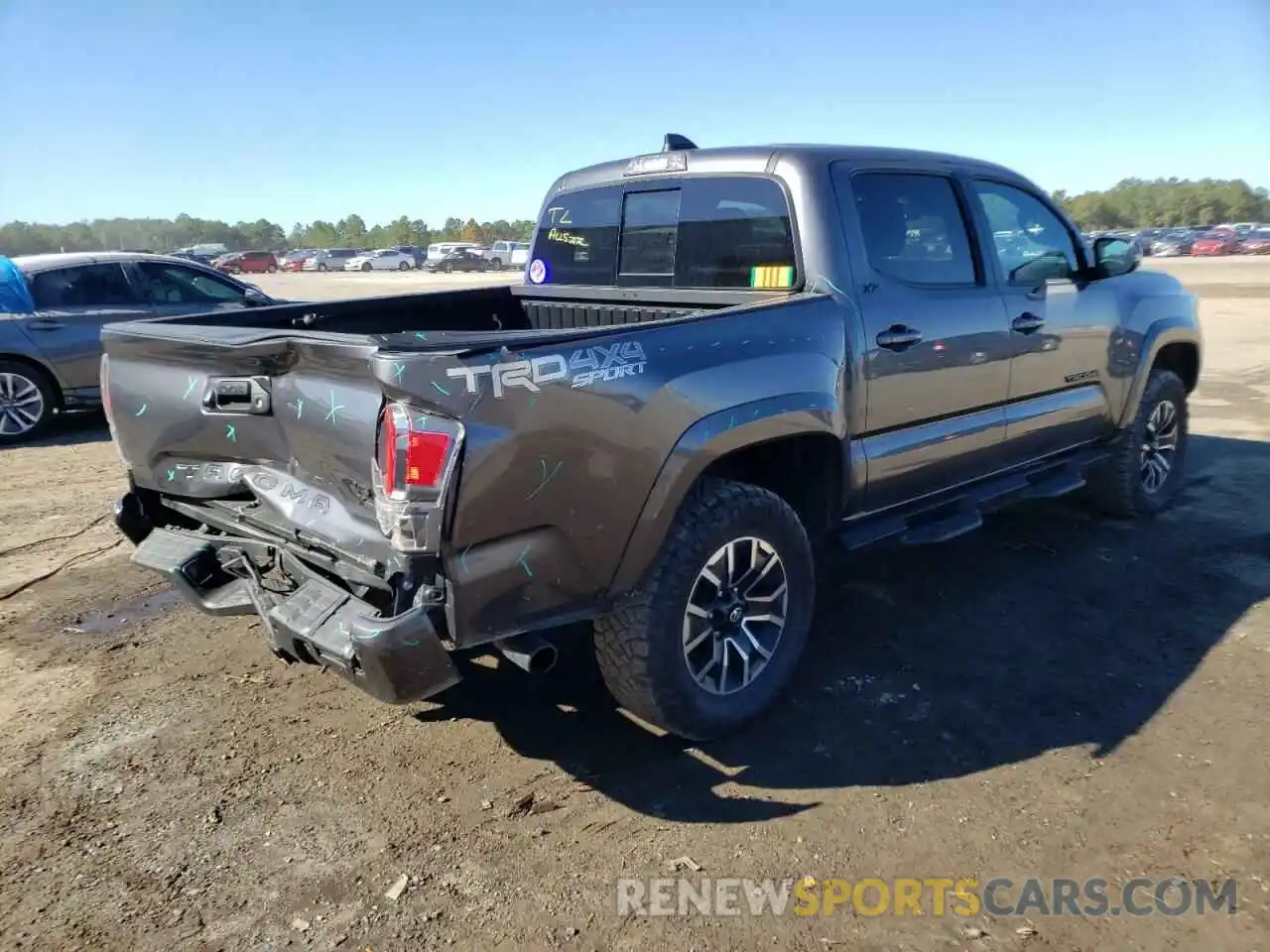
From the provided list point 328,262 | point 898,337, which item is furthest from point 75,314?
point 328,262

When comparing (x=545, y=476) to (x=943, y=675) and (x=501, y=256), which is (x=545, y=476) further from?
(x=501, y=256)

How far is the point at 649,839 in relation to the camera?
2.71 meters

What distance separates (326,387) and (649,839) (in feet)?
5.32

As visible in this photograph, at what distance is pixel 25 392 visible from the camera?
8.27 metres

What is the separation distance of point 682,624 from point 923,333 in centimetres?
164

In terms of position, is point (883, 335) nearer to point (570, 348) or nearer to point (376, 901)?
point (570, 348)

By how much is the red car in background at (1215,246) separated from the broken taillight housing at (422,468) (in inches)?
2048

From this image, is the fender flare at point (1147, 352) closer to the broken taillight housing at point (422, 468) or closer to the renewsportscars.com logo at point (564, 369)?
the renewsportscars.com logo at point (564, 369)

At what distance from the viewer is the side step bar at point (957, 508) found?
12.5 feet

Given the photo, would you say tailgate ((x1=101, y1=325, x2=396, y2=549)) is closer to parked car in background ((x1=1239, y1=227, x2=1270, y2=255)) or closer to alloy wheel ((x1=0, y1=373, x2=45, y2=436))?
alloy wheel ((x1=0, y1=373, x2=45, y2=436))

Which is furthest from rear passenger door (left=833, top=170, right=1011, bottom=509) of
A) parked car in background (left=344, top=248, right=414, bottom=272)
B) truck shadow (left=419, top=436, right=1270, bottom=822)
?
parked car in background (left=344, top=248, right=414, bottom=272)

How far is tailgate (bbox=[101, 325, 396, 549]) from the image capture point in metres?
2.55

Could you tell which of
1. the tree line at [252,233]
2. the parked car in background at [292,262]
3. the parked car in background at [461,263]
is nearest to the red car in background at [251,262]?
the parked car in background at [292,262]

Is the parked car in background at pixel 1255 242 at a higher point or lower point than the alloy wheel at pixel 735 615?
higher
